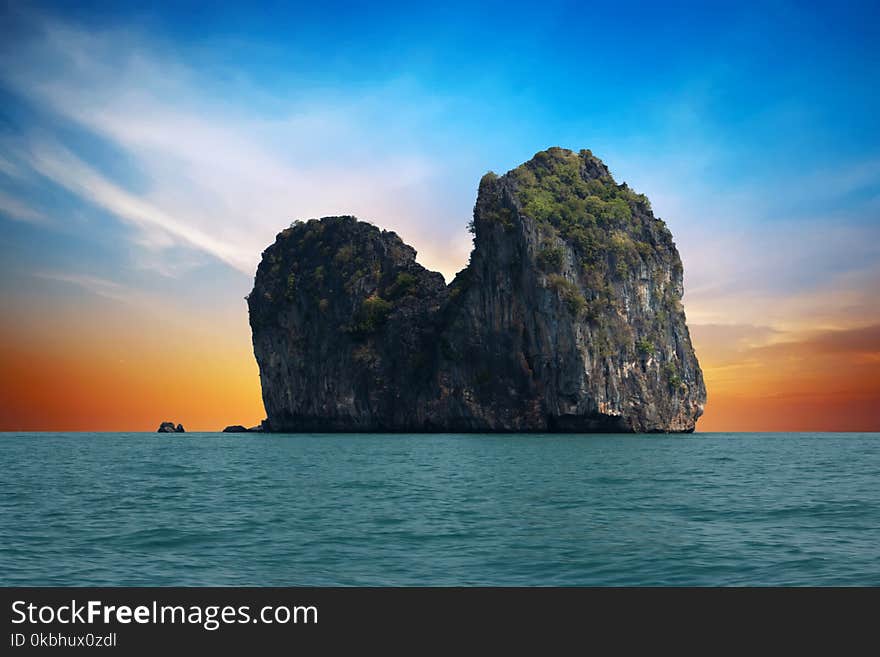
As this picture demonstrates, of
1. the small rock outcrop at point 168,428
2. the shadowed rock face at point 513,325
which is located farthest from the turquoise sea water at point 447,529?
the small rock outcrop at point 168,428

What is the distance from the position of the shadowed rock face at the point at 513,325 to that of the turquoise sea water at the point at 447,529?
57.5 metres

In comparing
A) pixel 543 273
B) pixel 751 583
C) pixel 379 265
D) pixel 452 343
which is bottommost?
pixel 751 583

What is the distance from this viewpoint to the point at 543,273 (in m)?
90.3

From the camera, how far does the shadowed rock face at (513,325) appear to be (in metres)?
90.1

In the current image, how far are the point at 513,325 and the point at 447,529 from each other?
77.5m

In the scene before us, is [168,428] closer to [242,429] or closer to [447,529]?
[242,429]

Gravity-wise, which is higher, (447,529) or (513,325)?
(513,325)

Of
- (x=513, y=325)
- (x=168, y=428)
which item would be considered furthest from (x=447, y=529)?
(x=168, y=428)

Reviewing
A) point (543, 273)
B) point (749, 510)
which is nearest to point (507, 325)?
point (543, 273)

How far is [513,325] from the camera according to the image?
9381cm

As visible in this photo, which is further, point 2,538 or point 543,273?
point 543,273

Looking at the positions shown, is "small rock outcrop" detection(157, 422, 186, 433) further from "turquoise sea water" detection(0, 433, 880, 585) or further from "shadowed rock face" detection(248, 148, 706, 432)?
"turquoise sea water" detection(0, 433, 880, 585)
